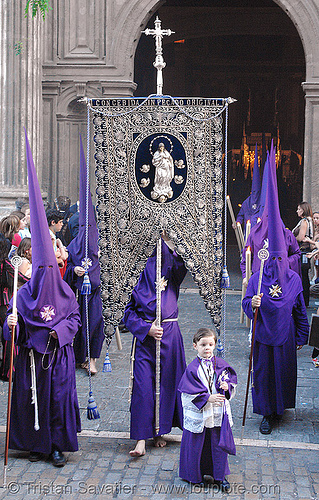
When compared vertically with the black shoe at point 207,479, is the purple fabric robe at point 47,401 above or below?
above

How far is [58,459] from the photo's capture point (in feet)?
17.5

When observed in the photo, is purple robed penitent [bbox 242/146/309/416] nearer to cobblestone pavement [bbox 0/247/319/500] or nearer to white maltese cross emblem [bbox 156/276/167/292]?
cobblestone pavement [bbox 0/247/319/500]

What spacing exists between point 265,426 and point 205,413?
4.57ft

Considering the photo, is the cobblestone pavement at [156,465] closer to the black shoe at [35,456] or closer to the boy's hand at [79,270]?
the black shoe at [35,456]

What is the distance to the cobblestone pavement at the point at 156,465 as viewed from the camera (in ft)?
16.1

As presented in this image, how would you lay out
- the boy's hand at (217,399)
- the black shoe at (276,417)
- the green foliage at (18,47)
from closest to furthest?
the boy's hand at (217,399), the black shoe at (276,417), the green foliage at (18,47)

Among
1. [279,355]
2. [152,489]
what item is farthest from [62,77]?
[152,489]

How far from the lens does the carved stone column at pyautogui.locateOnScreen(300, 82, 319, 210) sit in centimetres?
1330

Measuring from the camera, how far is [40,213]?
5.36 m

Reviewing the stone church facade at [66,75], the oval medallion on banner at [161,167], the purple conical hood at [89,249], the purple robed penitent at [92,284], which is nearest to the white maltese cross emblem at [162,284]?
the oval medallion on banner at [161,167]

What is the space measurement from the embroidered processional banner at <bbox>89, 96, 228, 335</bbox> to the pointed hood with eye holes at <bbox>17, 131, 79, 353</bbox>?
0.54 meters

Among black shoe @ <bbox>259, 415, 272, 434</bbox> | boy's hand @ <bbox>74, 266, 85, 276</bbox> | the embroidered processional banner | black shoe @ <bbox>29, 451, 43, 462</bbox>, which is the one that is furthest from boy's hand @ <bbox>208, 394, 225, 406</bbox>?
boy's hand @ <bbox>74, 266, 85, 276</bbox>

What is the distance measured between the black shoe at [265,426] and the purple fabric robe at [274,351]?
0.06 meters

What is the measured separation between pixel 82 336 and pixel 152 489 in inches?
128
